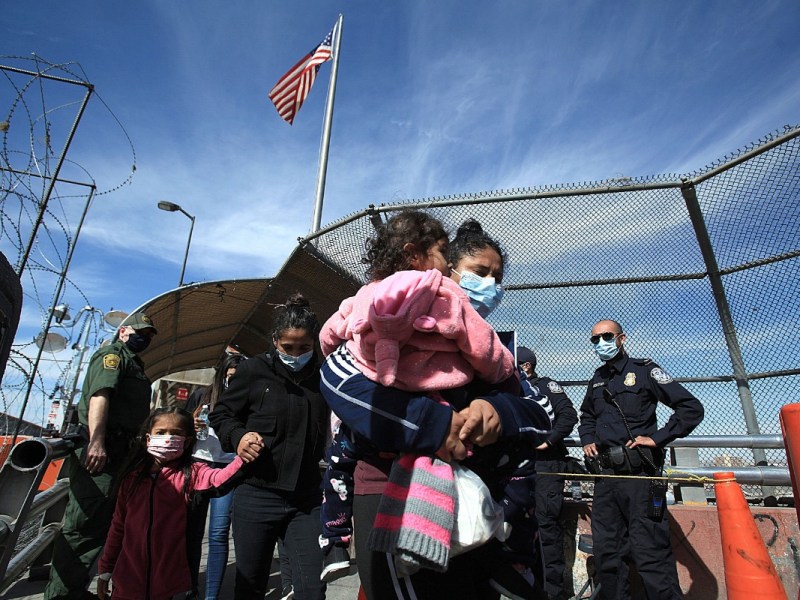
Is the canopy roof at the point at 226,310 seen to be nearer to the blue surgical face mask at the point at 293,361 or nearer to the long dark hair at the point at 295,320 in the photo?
the long dark hair at the point at 295,320

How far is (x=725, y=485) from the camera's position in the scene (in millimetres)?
2520

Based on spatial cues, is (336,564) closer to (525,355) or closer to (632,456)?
(632,456)

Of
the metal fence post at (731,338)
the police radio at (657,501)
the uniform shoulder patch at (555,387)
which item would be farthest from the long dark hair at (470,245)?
the uniform shoulder patch at (555,387)

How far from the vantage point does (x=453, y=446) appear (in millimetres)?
1342

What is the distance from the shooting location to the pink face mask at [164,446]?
3033 mm

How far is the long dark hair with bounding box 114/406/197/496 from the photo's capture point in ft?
9.82

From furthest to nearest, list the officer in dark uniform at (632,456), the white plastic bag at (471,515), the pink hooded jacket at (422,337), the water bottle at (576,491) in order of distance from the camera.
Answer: the water bottle at (576,491), the officer in dark uniform at (632,456), the pink hooded jacket at (422,337), the white plastic bag at (471,515)

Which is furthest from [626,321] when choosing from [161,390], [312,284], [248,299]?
[161,390]

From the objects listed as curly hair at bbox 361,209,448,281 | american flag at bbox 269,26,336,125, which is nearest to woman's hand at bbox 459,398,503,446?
curly hair at bbox 361,209,448,281

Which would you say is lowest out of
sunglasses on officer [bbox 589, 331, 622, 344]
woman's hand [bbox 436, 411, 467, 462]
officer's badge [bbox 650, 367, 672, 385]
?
woman's hand [bbox 436, 411, 467, 462]

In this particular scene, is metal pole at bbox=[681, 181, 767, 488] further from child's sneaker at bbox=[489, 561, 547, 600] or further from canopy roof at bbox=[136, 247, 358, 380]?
child's sneaker at bbox=[489, 561, 547, 600]

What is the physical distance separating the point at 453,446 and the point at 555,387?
11.6ft

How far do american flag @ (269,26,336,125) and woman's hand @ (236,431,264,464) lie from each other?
26.6 feet

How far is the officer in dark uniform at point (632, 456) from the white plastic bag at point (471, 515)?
261 cm
